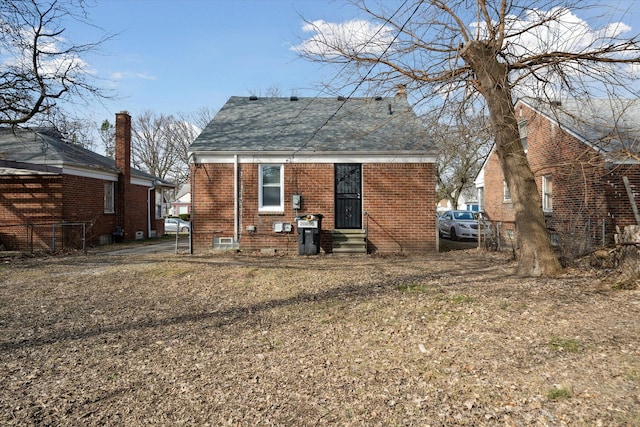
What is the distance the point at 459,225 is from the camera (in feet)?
63.4

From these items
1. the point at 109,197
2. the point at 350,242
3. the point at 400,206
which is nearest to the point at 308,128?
the point at 400,206

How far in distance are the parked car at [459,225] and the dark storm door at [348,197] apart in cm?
769

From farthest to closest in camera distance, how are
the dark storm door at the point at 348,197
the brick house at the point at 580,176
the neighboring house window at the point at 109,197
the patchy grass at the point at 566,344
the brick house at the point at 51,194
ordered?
the neighboring house window at the point at 109,197 < the brick house at the point at 51,194 < the dark storm door at the point at 348,197 < the brick house at the point at 580,176 < the patchy grass at the point at 566,344

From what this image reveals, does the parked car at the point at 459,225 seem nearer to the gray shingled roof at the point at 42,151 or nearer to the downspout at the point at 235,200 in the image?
the downspout at the point at 235,200

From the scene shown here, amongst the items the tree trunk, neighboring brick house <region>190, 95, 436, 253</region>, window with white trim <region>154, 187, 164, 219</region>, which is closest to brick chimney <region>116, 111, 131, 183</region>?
window with white trim <region>154, 187, 164, 219</region>

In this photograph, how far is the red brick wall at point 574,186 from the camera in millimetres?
11438

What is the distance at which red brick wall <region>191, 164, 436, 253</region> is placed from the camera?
12633mm

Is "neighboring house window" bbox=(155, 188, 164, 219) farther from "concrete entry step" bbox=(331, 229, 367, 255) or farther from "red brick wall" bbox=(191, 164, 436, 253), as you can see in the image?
"concrete entry step" bbox=(331, 229, 367, 255)

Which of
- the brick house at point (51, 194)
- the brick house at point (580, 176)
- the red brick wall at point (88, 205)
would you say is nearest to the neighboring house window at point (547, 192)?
the brick house at point (580, 176)

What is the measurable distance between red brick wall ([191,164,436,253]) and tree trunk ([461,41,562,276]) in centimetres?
421

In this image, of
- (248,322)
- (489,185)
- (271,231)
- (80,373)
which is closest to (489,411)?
(248,322)

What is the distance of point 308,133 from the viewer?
44.3 feet

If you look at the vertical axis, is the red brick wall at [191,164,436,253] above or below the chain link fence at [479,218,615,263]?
above

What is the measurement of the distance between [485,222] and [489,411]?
11.7 m
